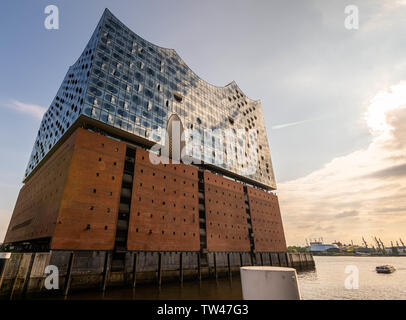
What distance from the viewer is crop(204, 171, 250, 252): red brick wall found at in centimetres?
3303

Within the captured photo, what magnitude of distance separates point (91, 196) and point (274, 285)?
22412mm

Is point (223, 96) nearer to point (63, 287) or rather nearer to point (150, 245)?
point (150, 245)

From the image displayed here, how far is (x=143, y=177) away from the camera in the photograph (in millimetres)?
26578

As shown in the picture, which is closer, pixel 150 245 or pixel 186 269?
pixel 150 245

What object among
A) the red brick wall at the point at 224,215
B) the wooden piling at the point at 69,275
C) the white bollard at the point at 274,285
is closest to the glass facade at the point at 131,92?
the red brick wall at the point at 224,215

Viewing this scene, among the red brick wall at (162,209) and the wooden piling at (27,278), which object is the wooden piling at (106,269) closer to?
the red brick wall at (162,209)

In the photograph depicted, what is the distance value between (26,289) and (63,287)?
8.13 feet

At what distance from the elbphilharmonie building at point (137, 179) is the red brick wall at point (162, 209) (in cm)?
Answer: 13

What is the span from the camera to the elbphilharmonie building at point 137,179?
2161 cm

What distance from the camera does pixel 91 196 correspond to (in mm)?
21672

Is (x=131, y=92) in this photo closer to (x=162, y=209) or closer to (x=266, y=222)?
(x=162, y=209)

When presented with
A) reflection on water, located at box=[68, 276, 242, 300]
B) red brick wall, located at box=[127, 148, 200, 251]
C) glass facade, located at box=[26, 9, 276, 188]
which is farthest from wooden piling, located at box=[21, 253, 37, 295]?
glass facade, located at box=[26, 9, 276, 188]

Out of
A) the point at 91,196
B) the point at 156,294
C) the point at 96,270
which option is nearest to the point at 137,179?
the point at 91,196

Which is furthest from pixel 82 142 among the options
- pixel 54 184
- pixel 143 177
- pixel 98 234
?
pixel 98 234
